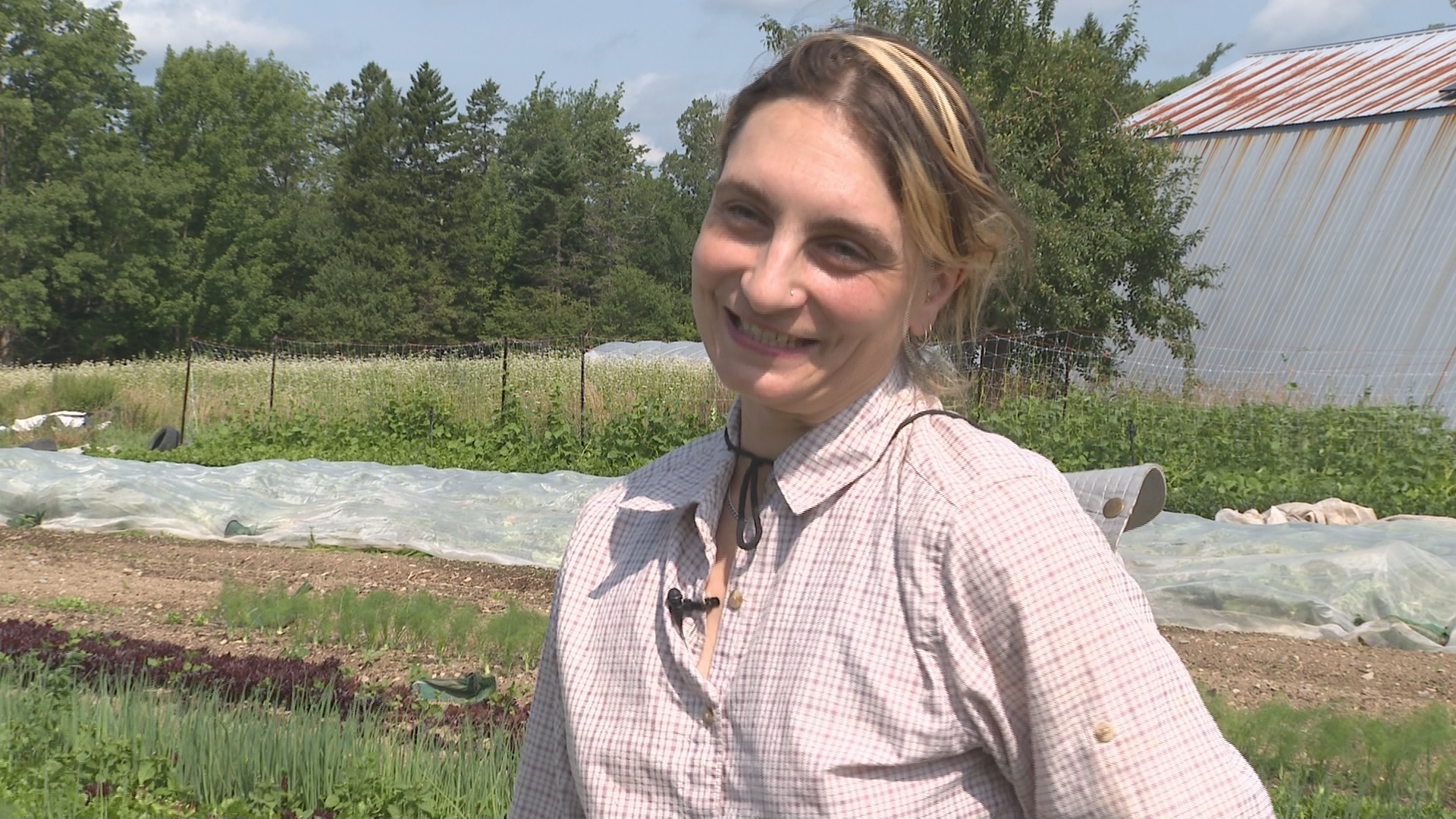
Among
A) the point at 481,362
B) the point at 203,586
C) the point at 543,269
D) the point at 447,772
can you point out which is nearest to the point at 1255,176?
the point at 481,362

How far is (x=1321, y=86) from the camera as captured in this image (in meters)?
20.2

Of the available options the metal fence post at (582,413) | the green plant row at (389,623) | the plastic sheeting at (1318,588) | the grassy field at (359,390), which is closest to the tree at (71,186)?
the grassy field at (359,390)

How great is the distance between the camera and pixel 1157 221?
1573 cm

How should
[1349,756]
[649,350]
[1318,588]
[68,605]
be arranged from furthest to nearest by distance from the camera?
[649,350]
[1318,588]
[68,605]
[1349,756]

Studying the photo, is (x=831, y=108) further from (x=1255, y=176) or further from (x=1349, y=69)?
(x=1349, y=69)

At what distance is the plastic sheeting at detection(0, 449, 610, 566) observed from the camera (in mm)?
8969

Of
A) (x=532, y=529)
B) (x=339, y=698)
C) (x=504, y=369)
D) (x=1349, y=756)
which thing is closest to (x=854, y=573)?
(x=1349, y=756)

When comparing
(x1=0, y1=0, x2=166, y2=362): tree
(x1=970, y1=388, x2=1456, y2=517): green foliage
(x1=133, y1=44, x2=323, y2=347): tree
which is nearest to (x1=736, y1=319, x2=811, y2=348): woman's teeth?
(x1=970, y1=388, x2=1456, y2=517): green foliage

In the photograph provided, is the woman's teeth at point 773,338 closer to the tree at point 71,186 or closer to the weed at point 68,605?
the weed at point 68,605

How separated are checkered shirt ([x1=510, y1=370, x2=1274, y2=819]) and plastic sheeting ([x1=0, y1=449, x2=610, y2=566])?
7.30 metres

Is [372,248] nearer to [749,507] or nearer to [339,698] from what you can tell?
[339,698]

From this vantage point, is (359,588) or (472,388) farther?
(472,388)

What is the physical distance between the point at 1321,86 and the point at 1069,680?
2154 centimetres

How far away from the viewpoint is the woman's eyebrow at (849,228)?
3.95ft
